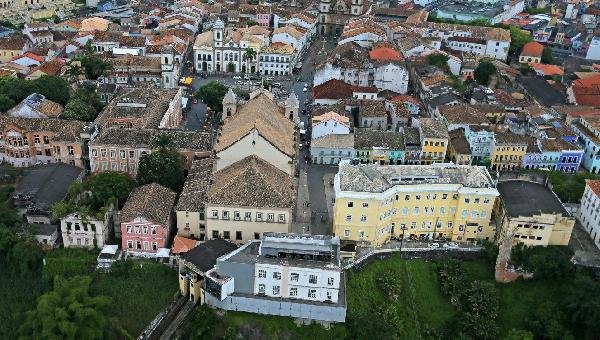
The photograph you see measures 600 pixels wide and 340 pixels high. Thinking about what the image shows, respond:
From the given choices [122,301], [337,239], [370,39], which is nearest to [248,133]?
[337,239]

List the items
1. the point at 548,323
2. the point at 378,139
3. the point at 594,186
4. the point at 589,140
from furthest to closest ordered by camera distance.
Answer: the point at 589,140
the point at 378,139
the point at 594,186
the point at 548,323

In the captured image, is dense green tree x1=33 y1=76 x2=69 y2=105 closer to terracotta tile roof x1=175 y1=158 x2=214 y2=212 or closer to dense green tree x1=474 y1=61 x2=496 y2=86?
terracotta tile roof x1=175 y1=158 x2=214 y2=212

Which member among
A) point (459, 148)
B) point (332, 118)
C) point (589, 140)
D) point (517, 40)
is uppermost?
point (517, 40)

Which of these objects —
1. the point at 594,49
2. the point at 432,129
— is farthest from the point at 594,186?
the point at 594,49

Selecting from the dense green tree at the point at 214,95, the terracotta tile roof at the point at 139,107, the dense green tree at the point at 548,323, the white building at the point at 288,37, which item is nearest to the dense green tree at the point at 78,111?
the terracotta tile roof at the point at 139,107

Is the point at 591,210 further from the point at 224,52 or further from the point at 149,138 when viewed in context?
the point at 224,52
